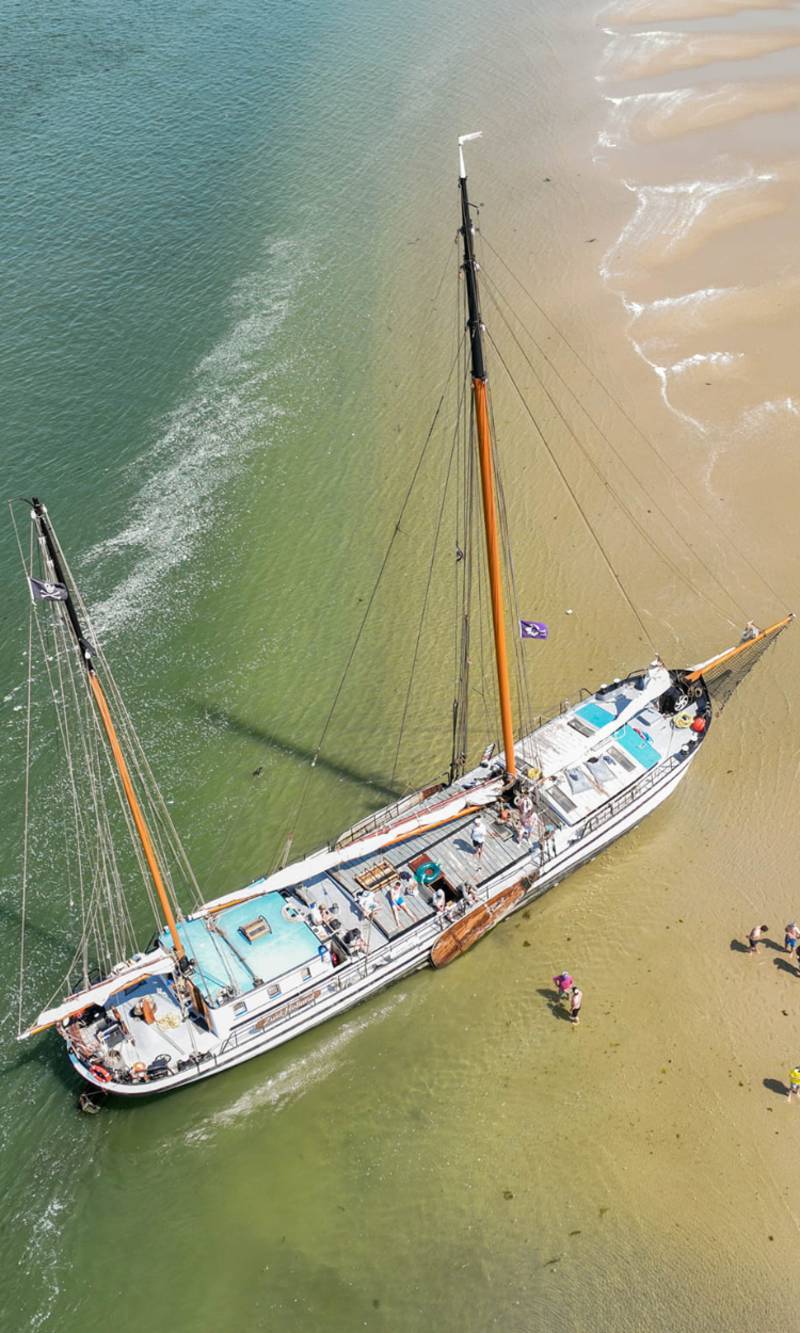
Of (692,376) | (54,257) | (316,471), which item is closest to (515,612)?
(316,471)

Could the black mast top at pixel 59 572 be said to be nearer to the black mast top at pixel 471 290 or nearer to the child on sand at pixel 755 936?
the black mast top at pixel 471 290

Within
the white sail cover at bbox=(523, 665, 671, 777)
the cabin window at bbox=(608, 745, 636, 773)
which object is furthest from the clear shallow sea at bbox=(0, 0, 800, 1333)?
the white sail cover at bbox=(523, 665, 671, 777)

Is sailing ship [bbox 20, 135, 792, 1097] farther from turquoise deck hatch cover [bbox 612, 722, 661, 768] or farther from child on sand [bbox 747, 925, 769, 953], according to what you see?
child on sand [bbox 747, 925, 769, 953]

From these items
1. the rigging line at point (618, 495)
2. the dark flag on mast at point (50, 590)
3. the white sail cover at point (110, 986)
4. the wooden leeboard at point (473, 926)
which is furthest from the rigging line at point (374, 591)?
the dark flag on mast at point (50, 590)

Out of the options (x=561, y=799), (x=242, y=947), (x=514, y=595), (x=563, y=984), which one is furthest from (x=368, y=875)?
(x=514, y=595)

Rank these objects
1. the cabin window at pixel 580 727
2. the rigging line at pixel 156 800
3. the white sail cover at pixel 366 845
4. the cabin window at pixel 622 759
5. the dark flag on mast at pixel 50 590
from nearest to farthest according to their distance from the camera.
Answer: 1. the dark flag on mast at pixel 50 590
2. the white sail cover at pixel 366 845
3. the rigging line at pixel 156 800
4. the cabin window at pixel 622 759
5. the cabin window at pixel 580 727

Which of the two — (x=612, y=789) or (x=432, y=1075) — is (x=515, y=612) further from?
(x=432, y=1075)

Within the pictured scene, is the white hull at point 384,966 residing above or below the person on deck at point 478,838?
below
